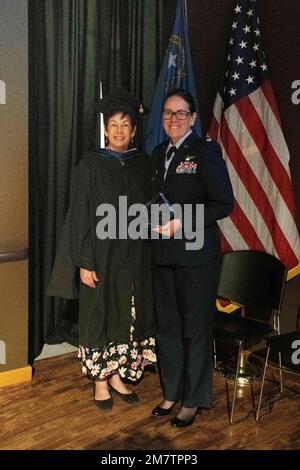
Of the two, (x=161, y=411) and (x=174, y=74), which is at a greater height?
(x=174, y=74)

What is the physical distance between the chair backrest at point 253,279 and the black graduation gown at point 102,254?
1.90 ft

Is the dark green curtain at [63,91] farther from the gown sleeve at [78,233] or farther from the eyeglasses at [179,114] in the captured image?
the eyeglasses at [179,114]

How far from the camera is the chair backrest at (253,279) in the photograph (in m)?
2.97

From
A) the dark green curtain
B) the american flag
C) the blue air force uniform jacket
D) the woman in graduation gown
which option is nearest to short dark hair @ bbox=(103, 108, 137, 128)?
the woman in graduation gown

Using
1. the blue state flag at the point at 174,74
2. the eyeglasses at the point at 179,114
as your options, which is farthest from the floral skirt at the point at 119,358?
the blue state flag at the point at 174,74

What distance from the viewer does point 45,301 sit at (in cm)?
351

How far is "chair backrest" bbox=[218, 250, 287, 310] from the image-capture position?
9.73 ft

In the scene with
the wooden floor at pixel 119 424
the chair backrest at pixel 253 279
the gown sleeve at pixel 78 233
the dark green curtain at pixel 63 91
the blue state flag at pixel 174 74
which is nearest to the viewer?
the wooden floor at pixel 119 424

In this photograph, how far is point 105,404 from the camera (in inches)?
111

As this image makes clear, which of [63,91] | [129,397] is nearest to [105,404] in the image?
[129,397]

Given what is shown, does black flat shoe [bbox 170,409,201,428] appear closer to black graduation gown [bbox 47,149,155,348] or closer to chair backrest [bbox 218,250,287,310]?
black graduation gown [bbox 47,149,155,348]

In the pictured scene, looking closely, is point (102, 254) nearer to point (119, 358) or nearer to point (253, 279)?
point (119, 358)

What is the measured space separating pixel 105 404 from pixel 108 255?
0.82m
